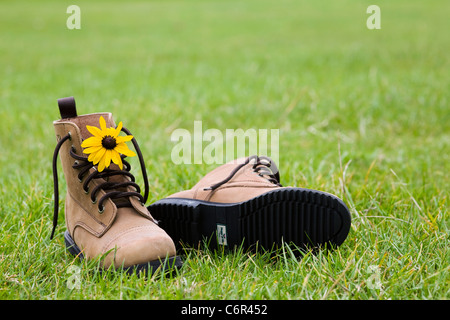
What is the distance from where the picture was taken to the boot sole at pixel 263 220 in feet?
7.18

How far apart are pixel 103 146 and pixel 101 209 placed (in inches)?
10.5

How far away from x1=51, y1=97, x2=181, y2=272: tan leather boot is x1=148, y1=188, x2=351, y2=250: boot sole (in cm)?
17

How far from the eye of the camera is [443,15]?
49.9ft

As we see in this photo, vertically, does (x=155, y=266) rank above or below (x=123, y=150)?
below

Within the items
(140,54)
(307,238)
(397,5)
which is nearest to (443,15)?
(397,5)

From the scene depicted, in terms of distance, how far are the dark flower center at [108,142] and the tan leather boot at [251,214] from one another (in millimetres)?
389

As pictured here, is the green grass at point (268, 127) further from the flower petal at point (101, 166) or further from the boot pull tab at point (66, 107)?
the boot pull tab at point (66, 107)

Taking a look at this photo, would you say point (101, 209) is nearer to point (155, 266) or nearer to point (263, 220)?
point (155, 266)

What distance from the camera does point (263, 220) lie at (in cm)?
229

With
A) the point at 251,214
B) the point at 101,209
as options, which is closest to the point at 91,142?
the point at 101,209

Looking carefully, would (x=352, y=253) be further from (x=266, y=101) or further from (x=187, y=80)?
(x=187, y=80)

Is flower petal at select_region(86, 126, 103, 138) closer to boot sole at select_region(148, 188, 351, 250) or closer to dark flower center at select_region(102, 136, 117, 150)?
dark flower center at select_region(102, 136, 117, 150)

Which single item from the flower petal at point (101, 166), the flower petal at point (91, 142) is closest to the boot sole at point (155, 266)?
the flower petal at point (101, 166)
